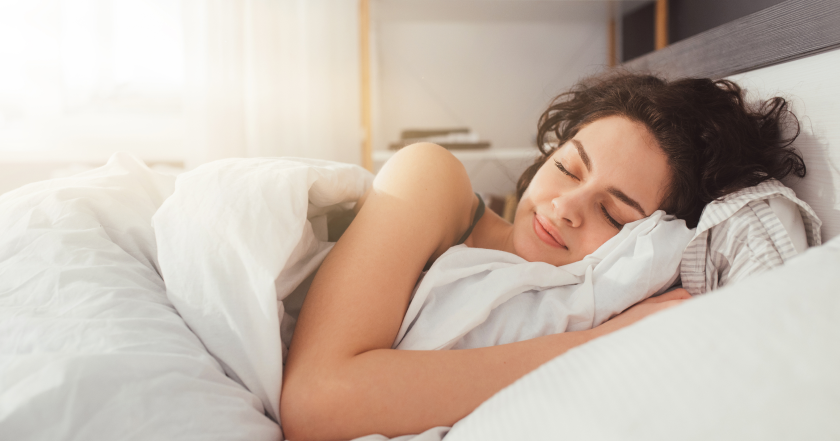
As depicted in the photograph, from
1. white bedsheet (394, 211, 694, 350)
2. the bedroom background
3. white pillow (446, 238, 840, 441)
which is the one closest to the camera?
white pillow (446, 238, 840, 441)

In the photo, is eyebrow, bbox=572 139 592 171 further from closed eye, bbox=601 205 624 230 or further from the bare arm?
the bare arm

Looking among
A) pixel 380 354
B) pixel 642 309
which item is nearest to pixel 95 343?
pixel 380 354

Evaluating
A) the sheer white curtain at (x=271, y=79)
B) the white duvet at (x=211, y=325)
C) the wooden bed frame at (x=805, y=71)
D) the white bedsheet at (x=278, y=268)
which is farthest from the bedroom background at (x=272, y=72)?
the white duvet at (x=211, y=325)

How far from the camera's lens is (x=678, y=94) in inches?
29.9

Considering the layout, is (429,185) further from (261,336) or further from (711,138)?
(711,138)

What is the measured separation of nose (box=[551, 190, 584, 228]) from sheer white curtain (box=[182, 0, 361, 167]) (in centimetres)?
137

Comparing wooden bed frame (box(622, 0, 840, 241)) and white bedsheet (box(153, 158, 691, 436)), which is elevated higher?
wooden bed frame (box(622, 0, 840, 241))

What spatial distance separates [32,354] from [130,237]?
250 mm

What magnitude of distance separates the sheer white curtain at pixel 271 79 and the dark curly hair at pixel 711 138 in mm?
1373

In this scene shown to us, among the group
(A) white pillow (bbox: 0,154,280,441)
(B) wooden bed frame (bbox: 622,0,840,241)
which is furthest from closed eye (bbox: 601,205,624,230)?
(A) white pillow (bbox: 0,154,280,441)

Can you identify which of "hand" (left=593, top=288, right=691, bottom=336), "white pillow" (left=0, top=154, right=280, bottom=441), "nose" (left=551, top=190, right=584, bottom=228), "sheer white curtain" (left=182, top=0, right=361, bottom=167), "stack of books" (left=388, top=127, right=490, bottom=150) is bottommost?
"hand" (left=593, top=288, right=691, bottom=336)

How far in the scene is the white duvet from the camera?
0.91ft

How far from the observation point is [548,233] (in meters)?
0.75

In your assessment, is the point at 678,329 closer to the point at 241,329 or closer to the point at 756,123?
the point at 241,329
